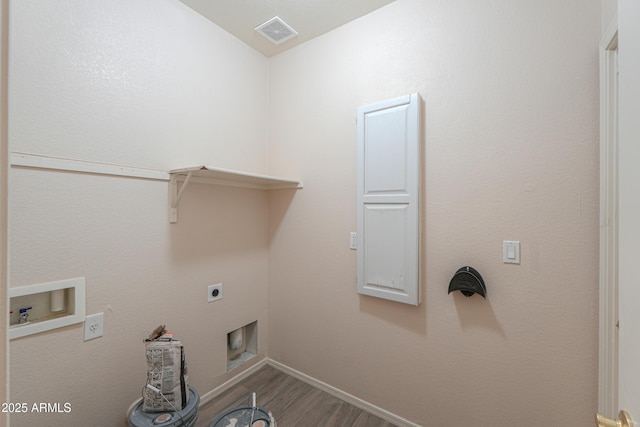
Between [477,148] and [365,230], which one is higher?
[477,148]

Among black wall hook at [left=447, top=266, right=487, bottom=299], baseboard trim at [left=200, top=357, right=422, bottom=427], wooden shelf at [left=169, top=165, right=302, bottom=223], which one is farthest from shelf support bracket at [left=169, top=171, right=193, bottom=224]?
black wall hook at [left=447, top=266, right=487, bottom=299]

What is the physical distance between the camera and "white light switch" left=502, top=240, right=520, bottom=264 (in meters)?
1.38

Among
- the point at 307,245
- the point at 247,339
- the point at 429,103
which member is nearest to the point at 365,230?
the point at 307,245

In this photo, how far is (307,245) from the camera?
212 cm

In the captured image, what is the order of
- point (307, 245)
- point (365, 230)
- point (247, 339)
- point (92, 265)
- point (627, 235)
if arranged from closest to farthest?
1. point (627, 235)
2. point (92, 265)
3. point (365, 230)
4. point (307, 245)
5. point (247, 339)

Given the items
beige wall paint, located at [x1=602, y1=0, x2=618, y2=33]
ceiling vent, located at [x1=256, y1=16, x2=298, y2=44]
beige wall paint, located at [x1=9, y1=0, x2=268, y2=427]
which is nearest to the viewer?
beige wall paint, located at [x1=602, y1=0, x2=618, y2=33]

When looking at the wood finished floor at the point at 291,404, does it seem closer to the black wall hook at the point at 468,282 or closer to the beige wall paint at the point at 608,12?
the black wall hook at the point at 468,282

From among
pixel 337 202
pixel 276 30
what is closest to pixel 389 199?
pixel 337 202

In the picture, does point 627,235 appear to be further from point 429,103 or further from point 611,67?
point 429,103

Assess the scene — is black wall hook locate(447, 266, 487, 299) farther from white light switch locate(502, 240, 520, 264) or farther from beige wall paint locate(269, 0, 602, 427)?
white light switch locate(502, 240, 520, 264)

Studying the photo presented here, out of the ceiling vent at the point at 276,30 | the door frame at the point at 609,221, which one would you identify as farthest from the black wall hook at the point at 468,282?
the ceiling vent at the point at 276,30

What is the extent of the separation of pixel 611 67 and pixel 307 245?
187 cm

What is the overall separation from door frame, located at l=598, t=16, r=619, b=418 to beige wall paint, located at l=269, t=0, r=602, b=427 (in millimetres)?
67

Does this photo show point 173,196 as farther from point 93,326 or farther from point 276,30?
point 276,30
